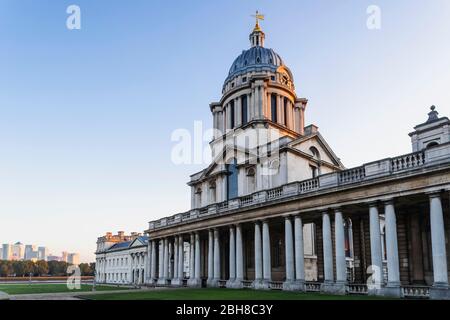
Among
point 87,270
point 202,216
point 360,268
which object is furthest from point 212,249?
point 87,270

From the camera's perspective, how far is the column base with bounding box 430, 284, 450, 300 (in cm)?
2083

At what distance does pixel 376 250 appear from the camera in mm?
25359

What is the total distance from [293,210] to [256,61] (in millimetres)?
33410

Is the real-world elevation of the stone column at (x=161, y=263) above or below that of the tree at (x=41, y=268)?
above

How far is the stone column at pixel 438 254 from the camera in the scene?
2130cm

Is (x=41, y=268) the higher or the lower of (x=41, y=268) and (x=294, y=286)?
the lower

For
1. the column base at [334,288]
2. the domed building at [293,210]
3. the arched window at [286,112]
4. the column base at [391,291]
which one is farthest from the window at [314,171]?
the column base at [391,291]

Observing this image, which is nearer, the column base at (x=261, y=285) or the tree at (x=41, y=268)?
the column base at (x=261, y=285)

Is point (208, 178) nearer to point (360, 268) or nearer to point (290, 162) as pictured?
point (290, 162)

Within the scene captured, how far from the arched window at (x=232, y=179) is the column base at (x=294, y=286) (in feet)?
55.4

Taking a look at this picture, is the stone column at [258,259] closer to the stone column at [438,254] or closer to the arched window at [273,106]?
the stone column at [438,254]

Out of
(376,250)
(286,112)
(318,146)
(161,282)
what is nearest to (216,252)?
(161,282)

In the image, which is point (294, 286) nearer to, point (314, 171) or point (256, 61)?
point (314, 171)

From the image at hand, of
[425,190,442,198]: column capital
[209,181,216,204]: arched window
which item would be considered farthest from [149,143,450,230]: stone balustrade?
[209,181,216,204]: arched window
